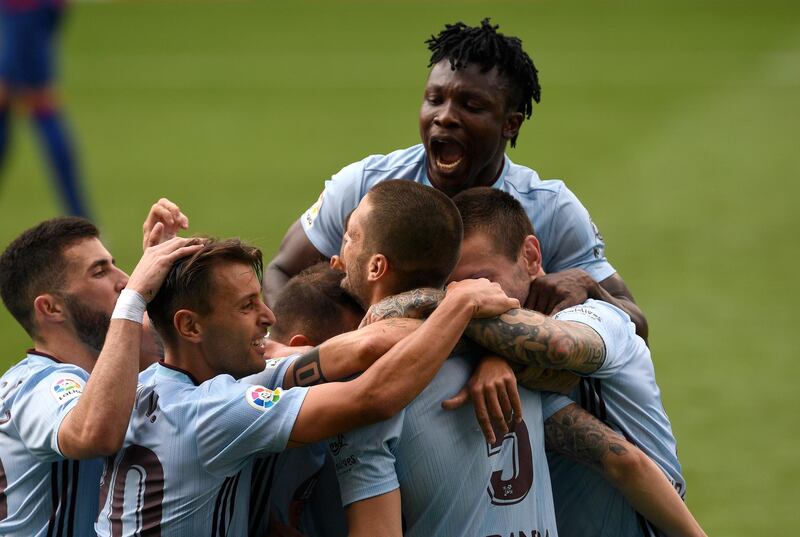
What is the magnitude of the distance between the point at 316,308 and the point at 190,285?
68cm

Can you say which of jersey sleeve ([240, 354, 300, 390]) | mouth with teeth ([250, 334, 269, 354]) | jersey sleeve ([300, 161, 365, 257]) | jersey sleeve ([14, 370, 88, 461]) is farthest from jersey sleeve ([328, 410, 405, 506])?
jersey sleeve ([300, 161, 365, 257])

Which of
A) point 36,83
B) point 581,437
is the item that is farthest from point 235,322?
point 36,83

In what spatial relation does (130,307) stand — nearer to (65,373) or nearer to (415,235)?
(65,373)

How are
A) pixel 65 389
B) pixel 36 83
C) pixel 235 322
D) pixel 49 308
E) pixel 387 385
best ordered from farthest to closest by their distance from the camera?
pixel 36 83, pixel 49 308, pixel 65 389, pixel 235 322, pixel 387 385

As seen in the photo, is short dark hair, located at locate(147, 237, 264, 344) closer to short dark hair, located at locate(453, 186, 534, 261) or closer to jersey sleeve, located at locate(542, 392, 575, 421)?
short dark hair, located at locate(453, 186, 534, 261)

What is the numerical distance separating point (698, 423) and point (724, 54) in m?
13.3

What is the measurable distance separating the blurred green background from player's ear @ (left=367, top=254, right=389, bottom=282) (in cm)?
407

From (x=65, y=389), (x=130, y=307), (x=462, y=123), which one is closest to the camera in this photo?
(x=130, y=307)

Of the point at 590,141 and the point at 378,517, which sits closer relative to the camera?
the point at 378,517

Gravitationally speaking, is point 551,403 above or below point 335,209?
below

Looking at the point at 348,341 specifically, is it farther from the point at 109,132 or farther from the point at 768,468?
the point at 109,132

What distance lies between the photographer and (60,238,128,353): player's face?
423cm

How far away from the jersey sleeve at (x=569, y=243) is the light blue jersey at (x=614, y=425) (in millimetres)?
959

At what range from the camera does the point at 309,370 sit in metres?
3.74
